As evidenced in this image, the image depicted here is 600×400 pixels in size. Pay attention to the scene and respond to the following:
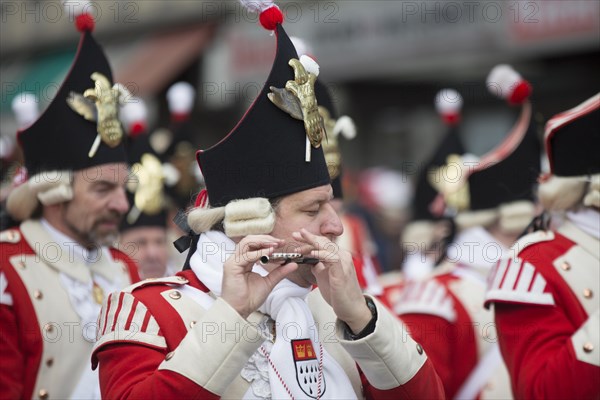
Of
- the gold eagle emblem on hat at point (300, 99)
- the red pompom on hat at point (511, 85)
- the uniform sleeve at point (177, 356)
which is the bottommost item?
the uniform sleeve at point (177, 356)

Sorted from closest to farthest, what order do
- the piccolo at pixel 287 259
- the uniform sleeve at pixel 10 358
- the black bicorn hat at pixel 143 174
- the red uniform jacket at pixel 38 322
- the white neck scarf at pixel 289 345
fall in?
the piccolo at pixel 287 259, the white neck scarf at pixel 289 345, the uniform sleeve at pixel 10 358, the red uniform jacket at pixel 38 322, the black bicorn hat at pixel 143 174

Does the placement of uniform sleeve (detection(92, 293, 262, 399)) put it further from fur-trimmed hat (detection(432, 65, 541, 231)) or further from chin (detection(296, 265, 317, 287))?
fur-trimmed hat (detection(432, 65, 541, 231))

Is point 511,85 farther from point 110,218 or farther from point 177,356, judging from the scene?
point 177,356

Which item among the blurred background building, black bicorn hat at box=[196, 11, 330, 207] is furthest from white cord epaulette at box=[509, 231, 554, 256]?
the blurred background building

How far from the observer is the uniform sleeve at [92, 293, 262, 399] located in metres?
2.94

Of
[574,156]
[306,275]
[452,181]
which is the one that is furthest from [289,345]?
[452,181]

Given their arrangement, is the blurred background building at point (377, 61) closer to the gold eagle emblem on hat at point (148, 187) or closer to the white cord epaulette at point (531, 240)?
the gold eagle emblem on hat at point (148, 187)

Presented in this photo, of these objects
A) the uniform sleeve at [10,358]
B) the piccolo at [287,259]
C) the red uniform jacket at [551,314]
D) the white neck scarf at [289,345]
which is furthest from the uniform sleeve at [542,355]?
the uniform sleeve at [10,358]

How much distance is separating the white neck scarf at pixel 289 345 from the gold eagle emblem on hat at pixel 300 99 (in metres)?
0.44

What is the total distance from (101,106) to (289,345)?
6.98 feet

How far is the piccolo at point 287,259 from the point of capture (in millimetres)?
3082

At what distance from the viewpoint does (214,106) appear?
16.6m

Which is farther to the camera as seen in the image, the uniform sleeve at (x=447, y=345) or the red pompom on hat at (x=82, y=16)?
the uniform sleeve at (x=447, y=345)

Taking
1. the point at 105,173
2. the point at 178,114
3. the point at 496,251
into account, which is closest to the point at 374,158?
the point at 178,114
